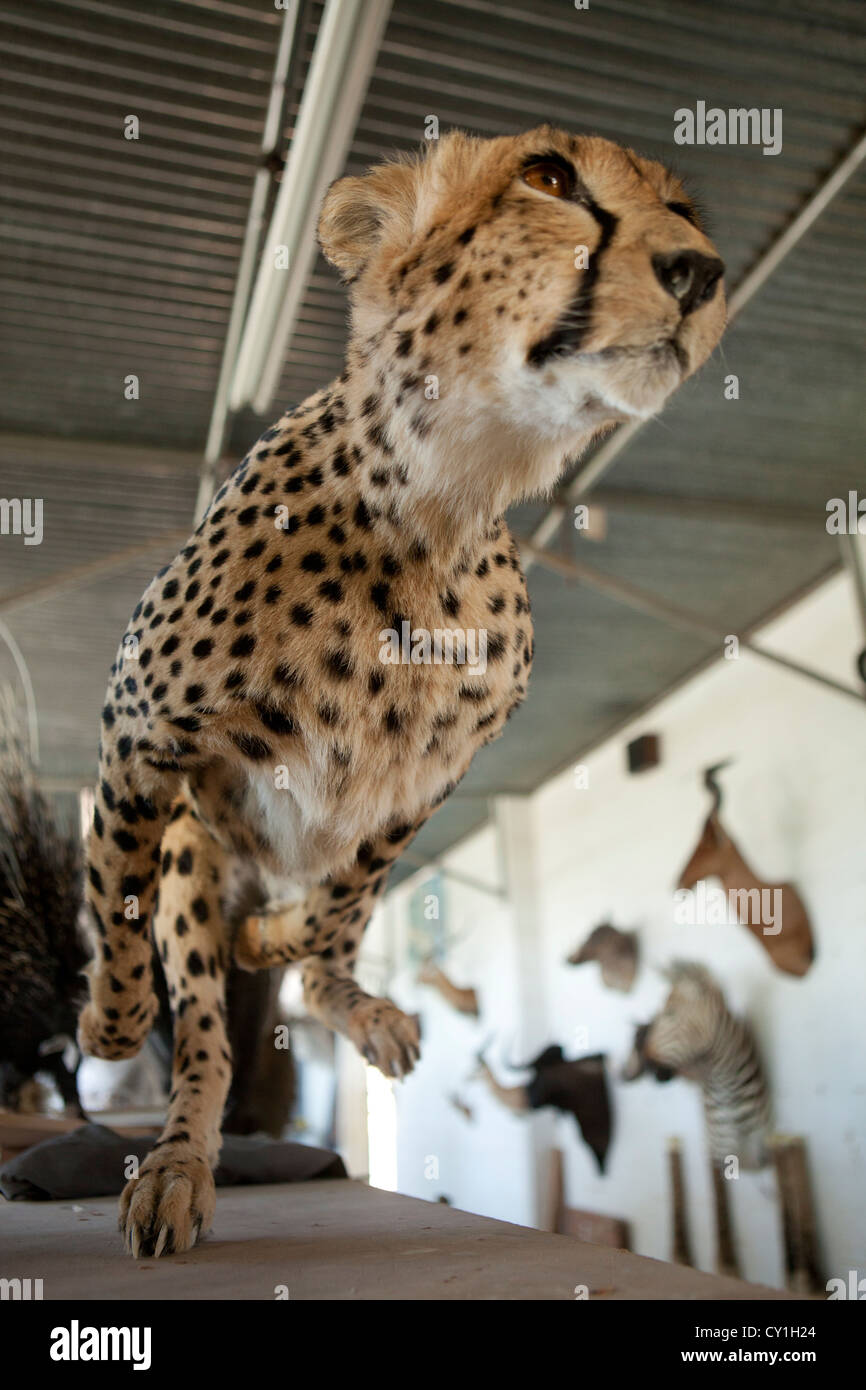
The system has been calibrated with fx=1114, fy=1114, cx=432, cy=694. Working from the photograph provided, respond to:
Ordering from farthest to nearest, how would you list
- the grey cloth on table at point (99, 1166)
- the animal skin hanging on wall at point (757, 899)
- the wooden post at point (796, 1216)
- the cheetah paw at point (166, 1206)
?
the animal skin hanging on wall at point (757, 899)
the wooden post at point (796, 1216)
the grey cloth on table at point (99, 1166)
the cheetah paw at point (166, 1206)

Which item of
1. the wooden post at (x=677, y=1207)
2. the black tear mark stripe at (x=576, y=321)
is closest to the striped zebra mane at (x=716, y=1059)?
the wooden post at (x=677, y=1207)

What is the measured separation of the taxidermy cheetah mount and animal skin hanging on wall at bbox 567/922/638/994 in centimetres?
571

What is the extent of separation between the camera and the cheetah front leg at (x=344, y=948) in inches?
66.8

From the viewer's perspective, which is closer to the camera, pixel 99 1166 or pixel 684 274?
pixel 684 274

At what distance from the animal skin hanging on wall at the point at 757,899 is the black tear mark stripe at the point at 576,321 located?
458 cm

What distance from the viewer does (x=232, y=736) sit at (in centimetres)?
140

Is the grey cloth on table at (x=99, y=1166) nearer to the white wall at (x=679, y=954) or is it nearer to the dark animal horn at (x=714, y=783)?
the white wall at (x=679, y=954)

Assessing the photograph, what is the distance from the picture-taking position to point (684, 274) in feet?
3.61

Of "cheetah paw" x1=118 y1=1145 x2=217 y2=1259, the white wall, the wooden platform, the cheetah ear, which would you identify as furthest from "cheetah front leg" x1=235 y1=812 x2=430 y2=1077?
the white wall

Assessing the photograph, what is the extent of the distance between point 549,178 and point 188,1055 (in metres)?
1.27

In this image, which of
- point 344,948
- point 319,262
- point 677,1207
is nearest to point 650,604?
point 319,262

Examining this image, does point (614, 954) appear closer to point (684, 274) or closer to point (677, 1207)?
point (677, 1207)
